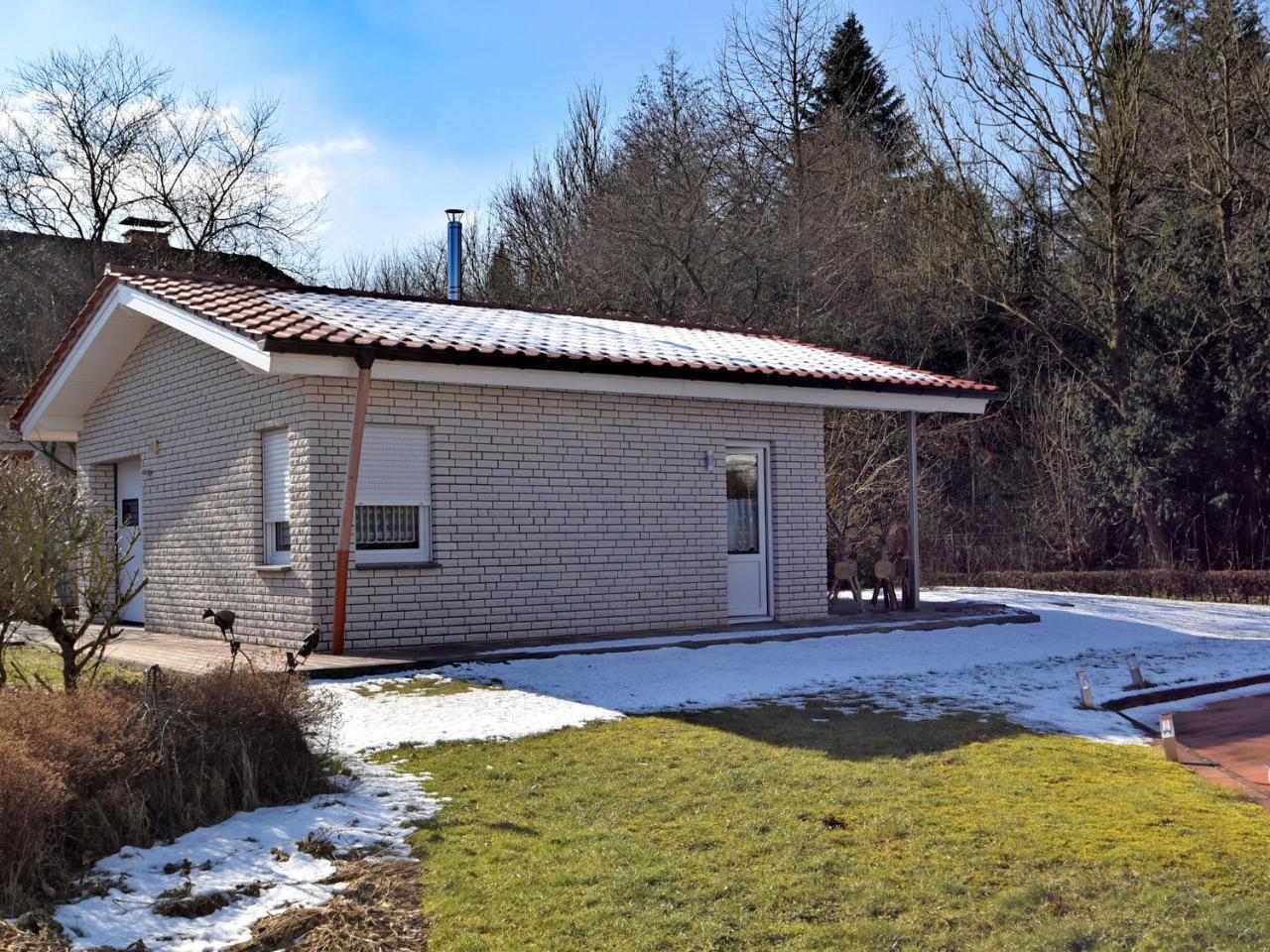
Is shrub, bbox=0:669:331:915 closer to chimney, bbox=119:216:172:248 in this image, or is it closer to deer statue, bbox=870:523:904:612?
deer statue, bbox=870:523:904:612

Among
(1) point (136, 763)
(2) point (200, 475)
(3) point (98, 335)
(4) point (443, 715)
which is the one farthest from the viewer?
(3) point (98, 335)

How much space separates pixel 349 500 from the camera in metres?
11.5

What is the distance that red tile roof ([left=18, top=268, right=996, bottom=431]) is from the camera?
11.6m

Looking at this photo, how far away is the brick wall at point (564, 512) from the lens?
12266 millimetres

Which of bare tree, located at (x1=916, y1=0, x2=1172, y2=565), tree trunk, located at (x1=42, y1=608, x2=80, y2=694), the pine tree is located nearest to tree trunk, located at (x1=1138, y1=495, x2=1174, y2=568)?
bare tree, located at (x1=916, y1=0, x2=1172, y2=565)

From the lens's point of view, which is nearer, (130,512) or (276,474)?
(276,474)

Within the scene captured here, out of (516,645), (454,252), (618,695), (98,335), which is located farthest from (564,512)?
(454,252)

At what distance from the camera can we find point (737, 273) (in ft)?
91.7

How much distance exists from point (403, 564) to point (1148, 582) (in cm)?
1459

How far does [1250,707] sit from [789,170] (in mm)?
22317

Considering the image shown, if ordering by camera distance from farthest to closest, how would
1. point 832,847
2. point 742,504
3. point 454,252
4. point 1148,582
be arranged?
1. point 1148,582
2. point 454,252
3. point 742,504
4. point 832,847

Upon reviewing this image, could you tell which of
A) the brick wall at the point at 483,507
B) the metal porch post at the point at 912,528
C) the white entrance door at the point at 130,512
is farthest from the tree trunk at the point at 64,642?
the metal porch post at the point at 912,528

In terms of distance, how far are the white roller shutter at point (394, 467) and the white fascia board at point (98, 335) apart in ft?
4.65

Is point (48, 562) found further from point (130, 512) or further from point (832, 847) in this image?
point (130, 512)
